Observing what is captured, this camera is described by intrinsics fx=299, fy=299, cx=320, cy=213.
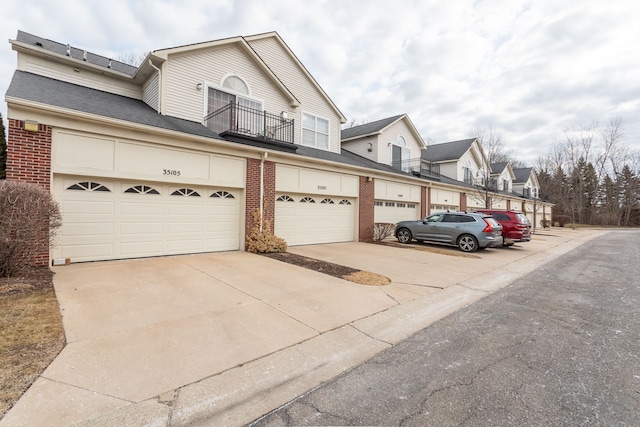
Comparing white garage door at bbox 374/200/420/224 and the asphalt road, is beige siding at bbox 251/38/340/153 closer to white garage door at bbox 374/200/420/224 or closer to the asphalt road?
white garage door at bbox 374/200/420/224

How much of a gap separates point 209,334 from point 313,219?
904 cm

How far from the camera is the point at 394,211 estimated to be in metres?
16.6

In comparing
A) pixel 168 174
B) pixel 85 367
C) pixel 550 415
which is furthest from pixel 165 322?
pixel 168 174

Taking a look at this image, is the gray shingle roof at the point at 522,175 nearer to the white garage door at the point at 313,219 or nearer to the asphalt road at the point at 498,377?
the white garage door at the point at 313,219

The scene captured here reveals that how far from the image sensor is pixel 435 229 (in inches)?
521

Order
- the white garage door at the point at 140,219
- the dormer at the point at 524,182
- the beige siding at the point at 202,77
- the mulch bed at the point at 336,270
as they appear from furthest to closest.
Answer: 1. the dormer at the point at 524,182
2. the beige siding at the point at 202,77
3. the white garage door at the point at 140,219
4. the mulch bed at the point at 336,270

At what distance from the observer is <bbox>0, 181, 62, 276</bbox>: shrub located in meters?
5.20

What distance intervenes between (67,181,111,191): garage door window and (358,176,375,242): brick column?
9.96m

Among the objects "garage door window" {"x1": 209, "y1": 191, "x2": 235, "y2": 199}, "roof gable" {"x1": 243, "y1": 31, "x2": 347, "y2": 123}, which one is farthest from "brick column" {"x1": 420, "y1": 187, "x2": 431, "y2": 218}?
"garage door window" {"x1": 209, "y1": 191, "x2": 235, "y2": 199}

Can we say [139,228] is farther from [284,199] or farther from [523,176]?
[523,176]

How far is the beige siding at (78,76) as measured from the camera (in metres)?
10.4

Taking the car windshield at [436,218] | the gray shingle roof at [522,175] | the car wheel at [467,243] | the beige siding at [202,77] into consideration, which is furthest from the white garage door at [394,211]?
the gray shingle roof at [522,175]

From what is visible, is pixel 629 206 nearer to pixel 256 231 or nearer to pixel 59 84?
pixel 256 231

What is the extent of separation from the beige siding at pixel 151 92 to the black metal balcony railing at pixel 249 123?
1.91m
